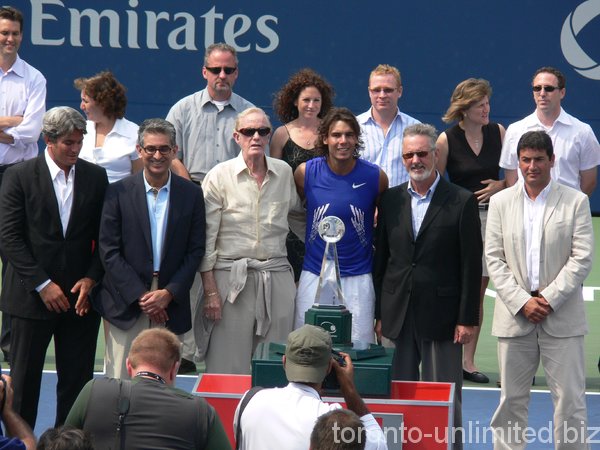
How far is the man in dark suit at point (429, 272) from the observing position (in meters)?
7.77

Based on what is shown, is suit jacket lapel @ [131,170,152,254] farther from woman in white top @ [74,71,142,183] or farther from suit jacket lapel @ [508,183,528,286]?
suit jacket lapel @ [508,183,528,286]

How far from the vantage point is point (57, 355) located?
7.95 metres

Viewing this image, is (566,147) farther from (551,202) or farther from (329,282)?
(329,282)

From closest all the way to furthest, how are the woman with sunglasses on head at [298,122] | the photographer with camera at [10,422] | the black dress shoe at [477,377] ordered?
the photographer with camera at [10,422], the woman with sunglasses on head at [298,122], the black dress shoe at [477,377]

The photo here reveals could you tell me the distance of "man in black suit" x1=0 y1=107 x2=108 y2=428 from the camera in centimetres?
766

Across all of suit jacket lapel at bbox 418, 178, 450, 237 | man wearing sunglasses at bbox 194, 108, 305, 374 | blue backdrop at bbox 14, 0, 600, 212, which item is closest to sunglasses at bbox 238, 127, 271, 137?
man wearing sunglasses at bbox 194, 108, 305, 374

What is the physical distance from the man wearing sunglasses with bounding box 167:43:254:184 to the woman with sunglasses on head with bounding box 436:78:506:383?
5.44 feet

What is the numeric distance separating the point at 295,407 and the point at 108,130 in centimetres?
437

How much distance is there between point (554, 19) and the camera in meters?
17.1

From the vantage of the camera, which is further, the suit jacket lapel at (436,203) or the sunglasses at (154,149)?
the suit jacket lapel at (436,203)

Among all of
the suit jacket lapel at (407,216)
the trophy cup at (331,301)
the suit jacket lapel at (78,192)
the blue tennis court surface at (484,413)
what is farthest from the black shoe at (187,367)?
the trophy cup at (331,301)

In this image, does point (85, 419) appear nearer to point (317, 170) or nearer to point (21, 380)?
point (21, 380)

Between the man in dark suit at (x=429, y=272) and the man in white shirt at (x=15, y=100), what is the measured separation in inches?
128

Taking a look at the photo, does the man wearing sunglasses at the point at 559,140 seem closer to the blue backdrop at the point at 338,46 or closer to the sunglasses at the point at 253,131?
the sunglasses at the point at 253,131
